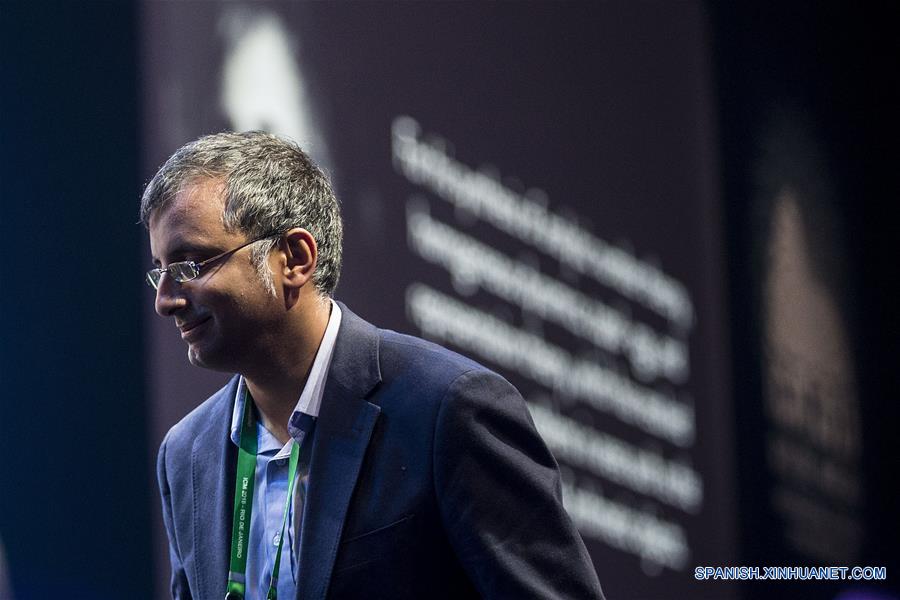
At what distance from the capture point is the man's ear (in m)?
1.71

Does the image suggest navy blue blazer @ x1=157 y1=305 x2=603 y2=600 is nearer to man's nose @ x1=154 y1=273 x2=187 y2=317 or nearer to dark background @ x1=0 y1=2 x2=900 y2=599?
man's nose @ x1=154 y1=273 x2=187 y2=317

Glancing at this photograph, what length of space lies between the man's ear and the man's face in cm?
6

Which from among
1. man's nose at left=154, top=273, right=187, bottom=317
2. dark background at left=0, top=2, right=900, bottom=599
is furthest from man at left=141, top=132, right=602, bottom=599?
dark background at left=0, top=2, right=900, bottom=599

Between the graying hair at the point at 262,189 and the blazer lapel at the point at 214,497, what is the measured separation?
1.00 ft

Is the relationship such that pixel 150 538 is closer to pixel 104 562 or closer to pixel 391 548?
pixel 104 562

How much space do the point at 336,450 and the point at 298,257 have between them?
33cm

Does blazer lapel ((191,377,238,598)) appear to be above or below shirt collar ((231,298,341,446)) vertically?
below

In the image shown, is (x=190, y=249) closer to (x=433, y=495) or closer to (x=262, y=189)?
(x=262, y=189)

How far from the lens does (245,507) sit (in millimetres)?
1729

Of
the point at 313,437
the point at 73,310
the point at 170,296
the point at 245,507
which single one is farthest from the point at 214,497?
the point at 73,310

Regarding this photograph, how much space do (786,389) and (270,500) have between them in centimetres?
253

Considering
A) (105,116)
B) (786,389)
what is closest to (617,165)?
(786,389)

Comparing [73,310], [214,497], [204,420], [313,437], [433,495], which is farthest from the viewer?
[73,310]

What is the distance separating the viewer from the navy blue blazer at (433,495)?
151cm
